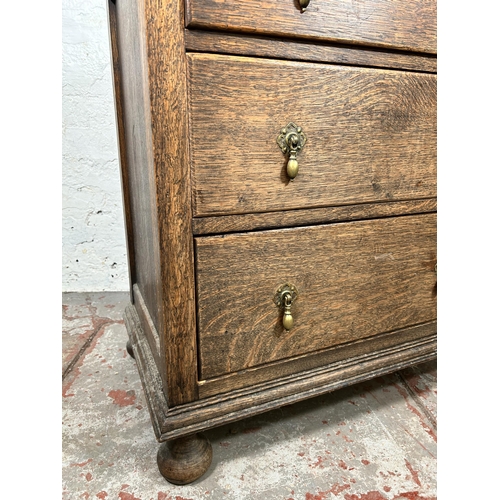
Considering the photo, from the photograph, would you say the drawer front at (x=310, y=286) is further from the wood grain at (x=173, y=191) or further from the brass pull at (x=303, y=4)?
the brass pull at (x=303, y=4)

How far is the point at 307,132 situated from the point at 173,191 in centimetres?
27

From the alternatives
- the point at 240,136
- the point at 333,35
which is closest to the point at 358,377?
the point at 240,136

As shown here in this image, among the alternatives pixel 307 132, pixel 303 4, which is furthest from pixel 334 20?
pixel 307 132

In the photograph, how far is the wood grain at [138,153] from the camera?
720 millimetres

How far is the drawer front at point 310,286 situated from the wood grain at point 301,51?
0.30 m

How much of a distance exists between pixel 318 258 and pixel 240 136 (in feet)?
0.94

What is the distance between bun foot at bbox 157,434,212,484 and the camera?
2.63 feet

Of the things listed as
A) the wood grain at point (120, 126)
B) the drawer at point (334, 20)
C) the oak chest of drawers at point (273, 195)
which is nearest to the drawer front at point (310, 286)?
the oak chest of drawers at point (273, 195)

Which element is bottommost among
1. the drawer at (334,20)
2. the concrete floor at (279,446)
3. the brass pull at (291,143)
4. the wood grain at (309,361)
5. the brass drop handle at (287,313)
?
the concrete floor at (279,446)

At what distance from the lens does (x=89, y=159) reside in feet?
5.39

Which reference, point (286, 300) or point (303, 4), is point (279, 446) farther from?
point (303, 4)
